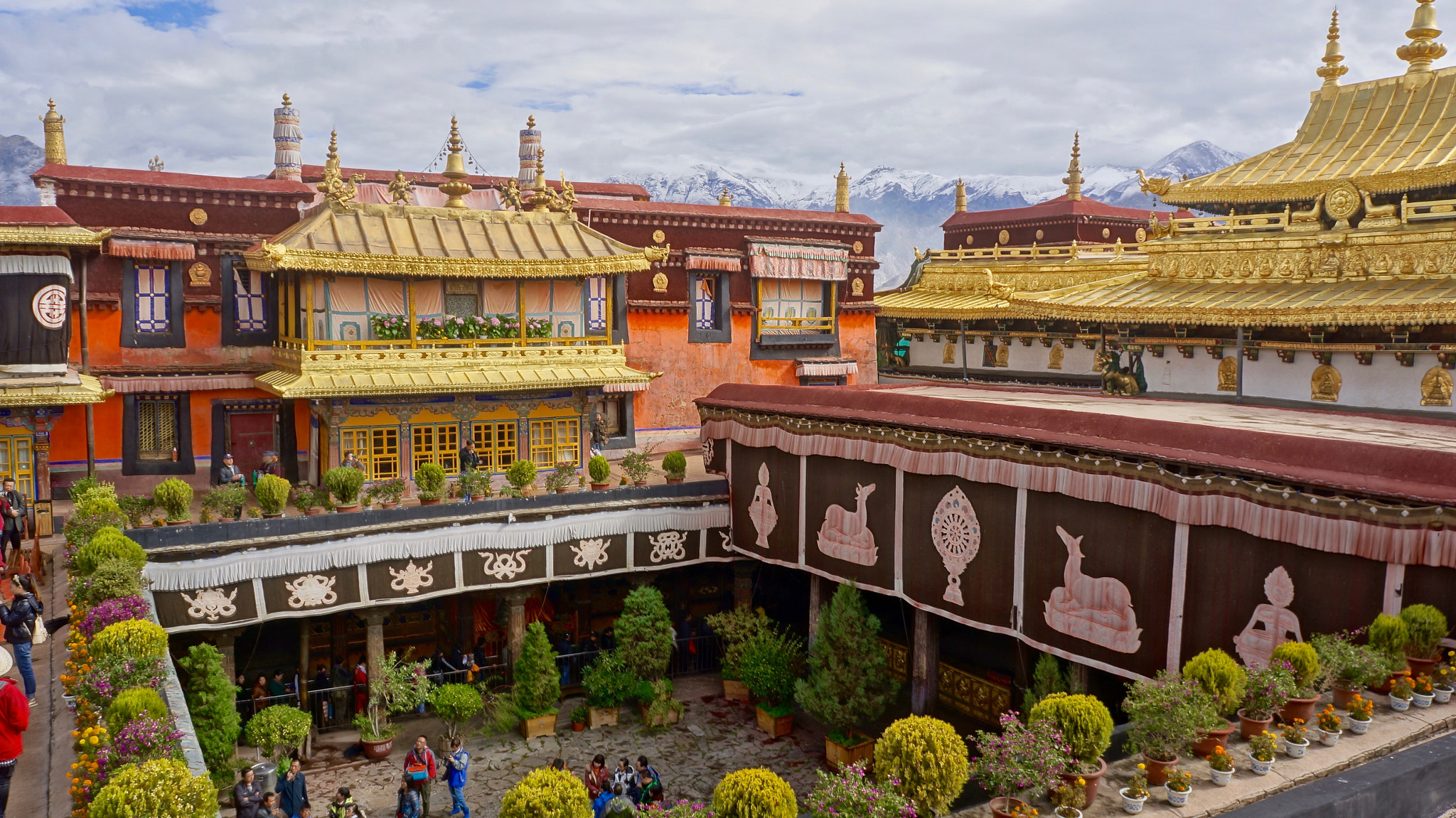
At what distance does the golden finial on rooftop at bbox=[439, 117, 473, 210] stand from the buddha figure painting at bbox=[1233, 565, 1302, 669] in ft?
64.2

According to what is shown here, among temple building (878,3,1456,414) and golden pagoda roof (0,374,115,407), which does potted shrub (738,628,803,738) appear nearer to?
temple building (878,3,1456,414)

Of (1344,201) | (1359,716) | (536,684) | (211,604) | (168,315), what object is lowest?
(536,684)

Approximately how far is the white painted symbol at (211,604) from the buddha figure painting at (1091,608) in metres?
14.6

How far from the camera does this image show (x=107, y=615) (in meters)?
12.8

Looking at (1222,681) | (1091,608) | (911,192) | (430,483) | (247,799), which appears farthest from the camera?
(911,192)

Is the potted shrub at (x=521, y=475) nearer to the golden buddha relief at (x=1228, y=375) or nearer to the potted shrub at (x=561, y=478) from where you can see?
the potted shrub at (x=561, y=478)

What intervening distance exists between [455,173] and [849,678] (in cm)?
1575

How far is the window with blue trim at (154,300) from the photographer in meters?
22.6

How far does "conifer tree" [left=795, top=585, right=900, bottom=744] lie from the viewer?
17.8 m

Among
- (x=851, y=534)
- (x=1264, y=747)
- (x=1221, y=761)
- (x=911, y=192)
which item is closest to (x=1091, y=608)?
(x=851, y=534)

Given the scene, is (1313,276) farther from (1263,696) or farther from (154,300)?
(154,300)

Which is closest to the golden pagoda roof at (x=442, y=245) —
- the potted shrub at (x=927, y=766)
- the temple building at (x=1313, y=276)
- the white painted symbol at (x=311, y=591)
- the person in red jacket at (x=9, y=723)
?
the white painted symbol at (x=311, y=591)

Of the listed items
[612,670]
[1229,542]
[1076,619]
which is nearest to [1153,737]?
[1229,542]

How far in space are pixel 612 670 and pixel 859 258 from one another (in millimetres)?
16496
